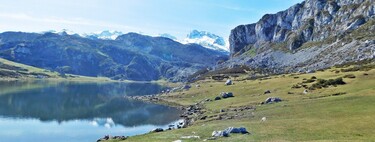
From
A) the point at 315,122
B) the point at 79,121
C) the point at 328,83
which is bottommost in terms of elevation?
the point at 79,121

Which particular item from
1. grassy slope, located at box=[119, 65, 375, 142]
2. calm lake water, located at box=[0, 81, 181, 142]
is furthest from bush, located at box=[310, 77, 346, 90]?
calm lake water, located at box=[0, 81, 181, 142]

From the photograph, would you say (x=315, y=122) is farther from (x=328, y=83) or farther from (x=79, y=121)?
(x=79, y=121)

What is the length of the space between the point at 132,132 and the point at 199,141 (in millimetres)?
47733

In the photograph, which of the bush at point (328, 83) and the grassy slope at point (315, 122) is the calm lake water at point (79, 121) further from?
the bush at point (328, 83)

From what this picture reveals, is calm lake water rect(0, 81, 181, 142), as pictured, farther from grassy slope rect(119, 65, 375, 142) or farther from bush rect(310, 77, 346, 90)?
bush rect(310, 77, 346, 90)

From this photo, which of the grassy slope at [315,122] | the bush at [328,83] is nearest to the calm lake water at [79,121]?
the grassy slope at [315,122]

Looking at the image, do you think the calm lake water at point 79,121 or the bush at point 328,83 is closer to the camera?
the calm lake water at point 79,121

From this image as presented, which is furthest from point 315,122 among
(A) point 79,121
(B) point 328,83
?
(A) point 79,121

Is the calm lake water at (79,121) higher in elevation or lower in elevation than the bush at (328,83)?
lower

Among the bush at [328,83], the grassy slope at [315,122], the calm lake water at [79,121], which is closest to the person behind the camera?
the grassy slope at [315,122]

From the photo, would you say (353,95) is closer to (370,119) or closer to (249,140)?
(370,119)

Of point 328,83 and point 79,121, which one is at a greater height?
point 328,83

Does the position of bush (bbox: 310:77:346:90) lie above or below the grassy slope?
above

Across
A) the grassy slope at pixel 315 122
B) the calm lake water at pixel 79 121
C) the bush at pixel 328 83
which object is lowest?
the calm lake water at pixel 79 121
